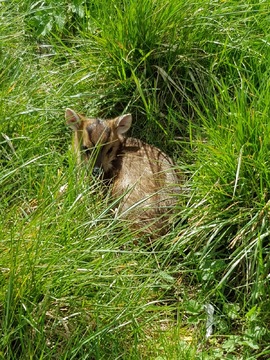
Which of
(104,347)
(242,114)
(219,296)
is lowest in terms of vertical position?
(219,296)

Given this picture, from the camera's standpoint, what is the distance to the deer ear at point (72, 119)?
7.07m

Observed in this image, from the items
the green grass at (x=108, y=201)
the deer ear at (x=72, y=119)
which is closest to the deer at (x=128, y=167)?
the deer ear at (x=72, y=119)

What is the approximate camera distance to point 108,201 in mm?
6652

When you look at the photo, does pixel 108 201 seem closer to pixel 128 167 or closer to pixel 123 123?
pixel 128 167

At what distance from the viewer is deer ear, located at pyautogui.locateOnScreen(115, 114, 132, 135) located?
23.4ft

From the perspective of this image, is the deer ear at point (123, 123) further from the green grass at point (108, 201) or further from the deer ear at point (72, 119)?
the deer ear at point (72, 119)

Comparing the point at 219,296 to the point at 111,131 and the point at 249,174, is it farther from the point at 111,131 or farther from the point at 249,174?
the point at 111,131

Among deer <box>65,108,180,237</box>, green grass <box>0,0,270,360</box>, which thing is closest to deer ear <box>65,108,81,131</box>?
deer <box>65,108,180,237</box>

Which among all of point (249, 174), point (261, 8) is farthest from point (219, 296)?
point (261, 8)

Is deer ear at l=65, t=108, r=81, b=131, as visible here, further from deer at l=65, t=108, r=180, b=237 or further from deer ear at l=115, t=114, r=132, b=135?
deer ear at l=115, t=114, r=132, b=135

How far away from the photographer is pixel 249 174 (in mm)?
6027

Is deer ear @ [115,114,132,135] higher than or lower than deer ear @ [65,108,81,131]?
lower

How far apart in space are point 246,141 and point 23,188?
1.52 metres

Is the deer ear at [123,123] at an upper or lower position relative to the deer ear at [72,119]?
lower
